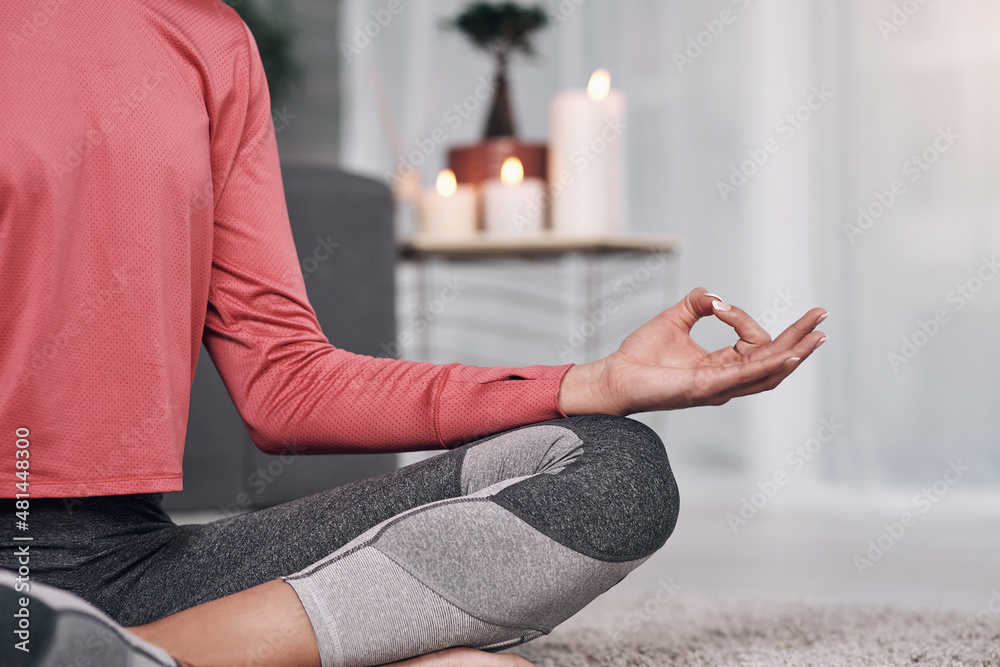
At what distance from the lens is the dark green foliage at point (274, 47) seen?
2.73 meters

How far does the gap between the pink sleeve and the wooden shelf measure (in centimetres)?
92

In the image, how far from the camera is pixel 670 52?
A: 2371mm

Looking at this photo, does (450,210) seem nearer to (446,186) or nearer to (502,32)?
(446,186)

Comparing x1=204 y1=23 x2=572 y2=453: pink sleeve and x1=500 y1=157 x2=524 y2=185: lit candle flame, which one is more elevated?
x1=500 y1=157 x2=524 y2=185: lit candle flame

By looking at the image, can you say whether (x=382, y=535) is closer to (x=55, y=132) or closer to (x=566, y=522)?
(x=566, y=522)

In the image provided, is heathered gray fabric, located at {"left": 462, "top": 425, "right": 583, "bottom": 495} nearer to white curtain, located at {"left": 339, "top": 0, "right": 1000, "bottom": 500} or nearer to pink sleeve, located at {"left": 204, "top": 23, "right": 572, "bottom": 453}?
pink sleeve, located at {"left": 204, "top": 23, "right": 572, "bottom": 453}

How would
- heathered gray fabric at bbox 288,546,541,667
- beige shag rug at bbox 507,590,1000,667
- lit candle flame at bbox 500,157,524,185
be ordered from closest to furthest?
heathered gray fabric at bbox 288,546,541,667
beige shag rug at bbox 507,590,1000,667
lit candle flame at bbox 500,157,524,185

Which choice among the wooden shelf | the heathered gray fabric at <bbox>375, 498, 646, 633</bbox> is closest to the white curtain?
the wooden shelf

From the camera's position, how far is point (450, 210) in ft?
5.96

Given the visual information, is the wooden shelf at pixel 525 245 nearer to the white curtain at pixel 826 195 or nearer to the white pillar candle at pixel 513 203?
the white pillar candle at pixel 513 203

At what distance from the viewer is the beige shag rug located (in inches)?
32.9

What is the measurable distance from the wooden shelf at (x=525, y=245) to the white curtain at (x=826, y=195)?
475 millimetres

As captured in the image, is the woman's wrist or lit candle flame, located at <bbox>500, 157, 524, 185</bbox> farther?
lit candle flame, located at <bbox>500, 157, 524, 185</bbox>

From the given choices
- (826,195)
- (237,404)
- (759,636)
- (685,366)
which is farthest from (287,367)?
(826,195)
